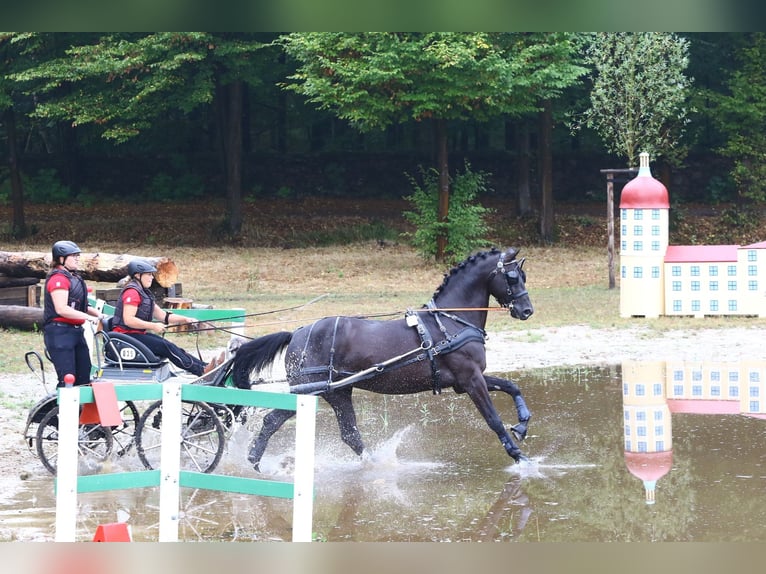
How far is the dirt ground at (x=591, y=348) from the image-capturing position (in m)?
14.0

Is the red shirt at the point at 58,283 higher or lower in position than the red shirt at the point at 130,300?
higher

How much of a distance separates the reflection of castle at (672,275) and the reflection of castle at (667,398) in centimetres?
416

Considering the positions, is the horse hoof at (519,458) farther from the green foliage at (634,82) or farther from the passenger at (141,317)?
the green foliage at (634,82)

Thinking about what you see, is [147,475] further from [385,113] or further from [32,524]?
[385,113]

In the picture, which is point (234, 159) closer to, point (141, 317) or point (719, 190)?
point (719, 190)

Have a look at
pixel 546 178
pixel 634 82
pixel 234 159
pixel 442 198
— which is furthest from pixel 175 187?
pixel 634 82

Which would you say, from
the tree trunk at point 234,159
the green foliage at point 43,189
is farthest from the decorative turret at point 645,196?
the green foliage at point 43,189

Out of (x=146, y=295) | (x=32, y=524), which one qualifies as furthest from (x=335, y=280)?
(x=32, y=524)

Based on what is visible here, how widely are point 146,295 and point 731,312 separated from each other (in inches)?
466

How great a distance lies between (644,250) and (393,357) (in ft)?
33.6

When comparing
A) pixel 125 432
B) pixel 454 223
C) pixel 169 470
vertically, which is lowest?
pixel 125 432

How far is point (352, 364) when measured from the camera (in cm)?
974

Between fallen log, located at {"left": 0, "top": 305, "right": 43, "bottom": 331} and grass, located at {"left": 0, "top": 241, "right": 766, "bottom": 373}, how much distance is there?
188 millimetres

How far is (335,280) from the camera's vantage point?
2580cm
